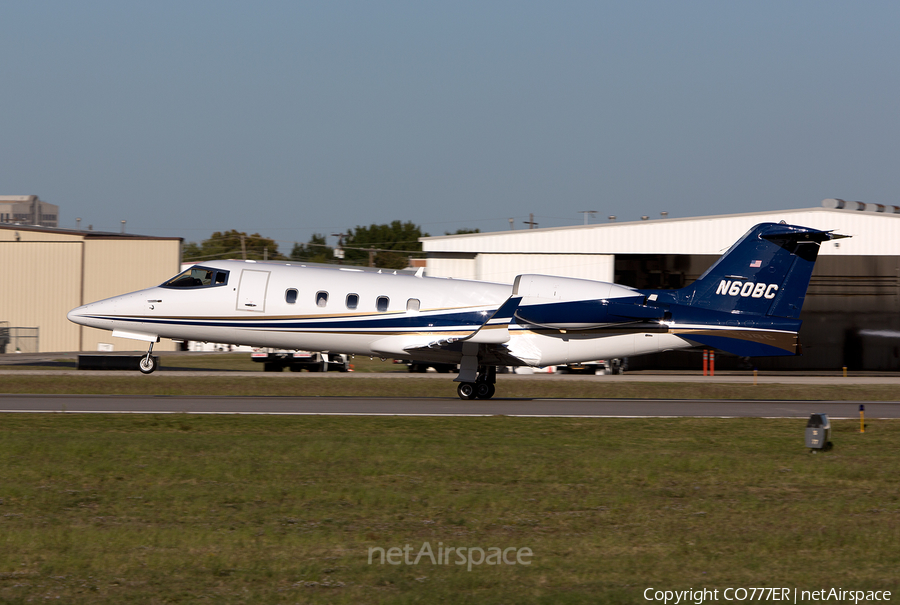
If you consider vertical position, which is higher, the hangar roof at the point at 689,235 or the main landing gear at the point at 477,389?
the hangar roof at the point at 689,235

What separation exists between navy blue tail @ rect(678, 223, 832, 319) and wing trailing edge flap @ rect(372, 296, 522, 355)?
464cm

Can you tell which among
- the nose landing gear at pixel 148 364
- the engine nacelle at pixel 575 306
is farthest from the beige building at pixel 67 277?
the engine nacelle at pixel 575 306

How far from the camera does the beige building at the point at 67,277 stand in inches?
2048

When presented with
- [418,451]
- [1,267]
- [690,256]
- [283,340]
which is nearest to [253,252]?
[1,267]

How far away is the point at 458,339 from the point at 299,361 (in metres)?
16.0

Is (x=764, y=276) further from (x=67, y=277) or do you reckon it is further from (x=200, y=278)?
(x=67, y=277)

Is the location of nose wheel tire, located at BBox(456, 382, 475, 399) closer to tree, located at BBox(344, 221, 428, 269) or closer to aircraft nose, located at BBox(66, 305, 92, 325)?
aircraft nose, located at BBox(66, 305, 92, 325)

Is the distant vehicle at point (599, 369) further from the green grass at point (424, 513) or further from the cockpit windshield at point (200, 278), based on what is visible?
the green grass at point (424, 513)

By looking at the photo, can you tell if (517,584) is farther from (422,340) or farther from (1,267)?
(1,267)

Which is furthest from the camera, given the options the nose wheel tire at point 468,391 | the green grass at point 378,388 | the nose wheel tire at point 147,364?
the green grass at point 378,388

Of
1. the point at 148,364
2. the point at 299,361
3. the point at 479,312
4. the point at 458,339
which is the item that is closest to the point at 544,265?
the point at 299,361

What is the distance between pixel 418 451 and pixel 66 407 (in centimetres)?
1023
